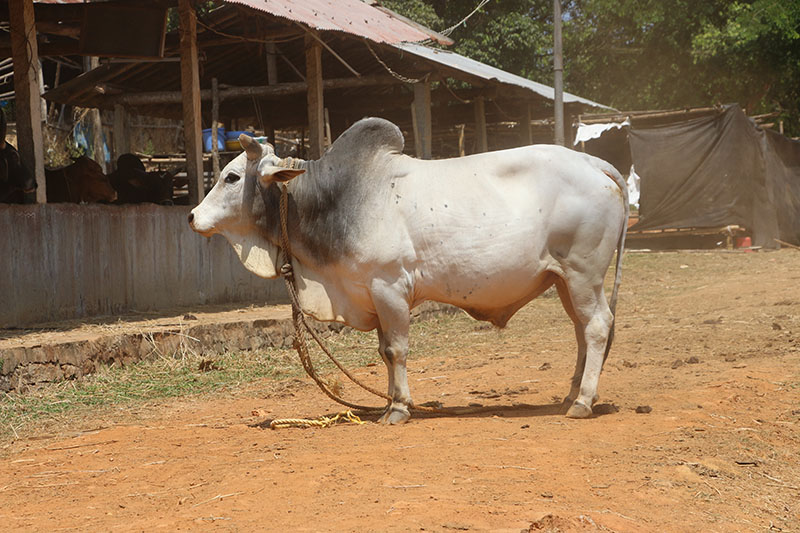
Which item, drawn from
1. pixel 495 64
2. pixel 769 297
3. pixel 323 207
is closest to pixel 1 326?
pixel 323 207

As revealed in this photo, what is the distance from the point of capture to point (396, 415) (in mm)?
5879

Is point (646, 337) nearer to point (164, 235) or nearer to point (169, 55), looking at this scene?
point (164, 235)

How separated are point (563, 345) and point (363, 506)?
528cm

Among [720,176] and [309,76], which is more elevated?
[309,76]

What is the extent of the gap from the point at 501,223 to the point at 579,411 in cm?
128

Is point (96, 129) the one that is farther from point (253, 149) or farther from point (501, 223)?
point (501, 223)

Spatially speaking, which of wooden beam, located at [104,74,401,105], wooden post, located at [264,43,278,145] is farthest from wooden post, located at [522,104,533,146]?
wooden post, located at [264,43,278,145]

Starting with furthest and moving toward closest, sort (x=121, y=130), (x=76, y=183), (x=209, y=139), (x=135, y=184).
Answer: (x=209, y=139) < (x=121, y=130) < (x=135, y=184) < (x=76, y=183)

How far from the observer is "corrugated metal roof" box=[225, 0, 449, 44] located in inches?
397

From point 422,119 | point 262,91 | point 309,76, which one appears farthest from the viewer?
point 422,119

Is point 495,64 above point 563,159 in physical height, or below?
above

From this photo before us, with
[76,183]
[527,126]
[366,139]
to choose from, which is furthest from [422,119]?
[366,139]

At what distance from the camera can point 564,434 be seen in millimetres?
5348

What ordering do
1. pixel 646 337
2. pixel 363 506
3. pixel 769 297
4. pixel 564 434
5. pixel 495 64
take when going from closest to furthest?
pixel 363 506 < pixel 564 434 < pixel 646 337 < pixel 769 297 < pixel 495 64
